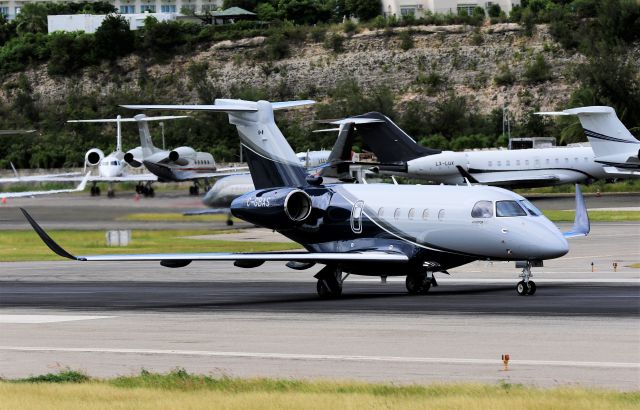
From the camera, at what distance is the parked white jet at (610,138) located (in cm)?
6869

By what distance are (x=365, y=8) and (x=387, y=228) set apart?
5226 inches

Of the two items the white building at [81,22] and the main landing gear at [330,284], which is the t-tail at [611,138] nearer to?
the main landing gear at [330,284]

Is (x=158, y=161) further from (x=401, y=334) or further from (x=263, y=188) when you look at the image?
(x=401, y=334)

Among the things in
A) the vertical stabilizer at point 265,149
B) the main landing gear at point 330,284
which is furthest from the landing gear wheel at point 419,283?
the vertical stabilizer at point 265,149

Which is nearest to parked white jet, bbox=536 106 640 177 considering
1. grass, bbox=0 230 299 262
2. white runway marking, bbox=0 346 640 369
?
grass, bbox=0 230 299 262

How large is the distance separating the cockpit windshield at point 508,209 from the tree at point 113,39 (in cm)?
12590

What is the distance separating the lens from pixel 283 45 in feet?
488

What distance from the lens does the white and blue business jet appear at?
30578 millimetres

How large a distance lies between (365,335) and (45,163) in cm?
10164

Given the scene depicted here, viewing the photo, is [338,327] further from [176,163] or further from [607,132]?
[176,163]

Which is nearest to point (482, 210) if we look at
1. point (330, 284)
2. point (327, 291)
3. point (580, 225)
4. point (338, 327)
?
point (580, 225)

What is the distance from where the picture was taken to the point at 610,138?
69.2 metres

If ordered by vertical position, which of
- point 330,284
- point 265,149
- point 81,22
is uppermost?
point 81,22

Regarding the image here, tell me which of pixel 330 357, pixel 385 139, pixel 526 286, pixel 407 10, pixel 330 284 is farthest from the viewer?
pixel 407 10
